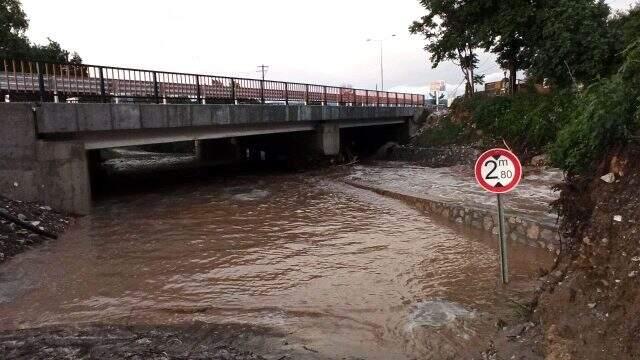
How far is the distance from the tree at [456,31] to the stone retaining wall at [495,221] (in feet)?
57.2

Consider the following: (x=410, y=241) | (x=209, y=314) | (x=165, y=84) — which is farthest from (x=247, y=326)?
(x=165, y=84)

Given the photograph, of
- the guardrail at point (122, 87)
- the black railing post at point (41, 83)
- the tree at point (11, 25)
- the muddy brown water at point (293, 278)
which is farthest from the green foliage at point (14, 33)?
the muddy brown water at point (293, 278)

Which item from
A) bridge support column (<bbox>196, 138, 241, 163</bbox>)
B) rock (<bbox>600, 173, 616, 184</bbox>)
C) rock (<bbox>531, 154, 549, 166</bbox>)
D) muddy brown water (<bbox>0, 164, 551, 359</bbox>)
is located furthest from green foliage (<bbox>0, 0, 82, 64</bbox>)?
rock (<bbox>600, 173, 616, 184</bbox>)

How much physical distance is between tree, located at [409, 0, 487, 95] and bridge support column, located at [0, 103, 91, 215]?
23311 mm

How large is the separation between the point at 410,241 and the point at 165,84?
33.7 feet

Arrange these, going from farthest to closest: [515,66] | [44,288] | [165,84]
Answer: [515,66] → [165,84] → [44,288]

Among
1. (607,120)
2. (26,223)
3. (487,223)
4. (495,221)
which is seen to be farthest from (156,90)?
(607,120)

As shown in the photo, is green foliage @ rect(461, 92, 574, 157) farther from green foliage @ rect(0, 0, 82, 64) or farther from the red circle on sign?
green foliage @ rect(0, 0, 82, 64)

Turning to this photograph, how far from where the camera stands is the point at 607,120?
5242mm

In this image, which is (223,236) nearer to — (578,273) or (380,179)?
(578,273)

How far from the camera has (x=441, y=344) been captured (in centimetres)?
519

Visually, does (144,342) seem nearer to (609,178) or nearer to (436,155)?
(609,178)

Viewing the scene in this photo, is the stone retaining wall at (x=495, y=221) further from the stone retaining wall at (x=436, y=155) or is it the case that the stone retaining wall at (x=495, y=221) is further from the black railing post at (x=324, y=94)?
the black railing post at (x=324, y=94)

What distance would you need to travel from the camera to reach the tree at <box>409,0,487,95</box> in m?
27.9
